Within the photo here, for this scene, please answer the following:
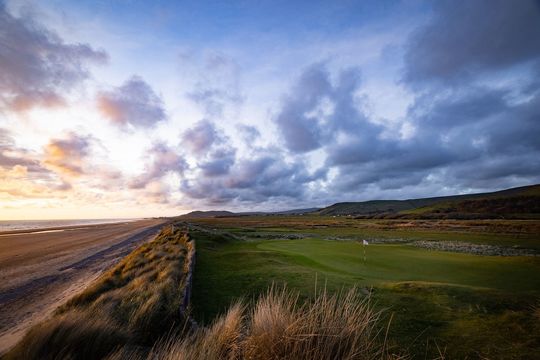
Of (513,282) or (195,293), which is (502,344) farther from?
(195,293)

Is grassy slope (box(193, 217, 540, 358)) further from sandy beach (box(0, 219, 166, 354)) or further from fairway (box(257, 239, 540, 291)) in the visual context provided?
sandy beach (box(0, 219, 166, 354))

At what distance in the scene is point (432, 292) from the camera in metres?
8.50

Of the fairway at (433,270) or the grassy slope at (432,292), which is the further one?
the fairway at (433,270)

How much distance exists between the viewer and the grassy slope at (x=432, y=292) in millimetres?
5738

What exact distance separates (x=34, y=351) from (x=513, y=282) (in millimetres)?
14988

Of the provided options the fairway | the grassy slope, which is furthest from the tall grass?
the fairway

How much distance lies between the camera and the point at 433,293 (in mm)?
8430

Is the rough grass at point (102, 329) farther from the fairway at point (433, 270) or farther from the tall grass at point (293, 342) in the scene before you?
the fairway at point (433, 270)

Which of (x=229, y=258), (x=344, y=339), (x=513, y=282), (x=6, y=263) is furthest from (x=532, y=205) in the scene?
(x=6, y=263)

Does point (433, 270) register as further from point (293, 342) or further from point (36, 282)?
point (36, 282)

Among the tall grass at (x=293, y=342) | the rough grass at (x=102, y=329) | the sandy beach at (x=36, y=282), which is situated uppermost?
the tall grass at (x=293, y=342)

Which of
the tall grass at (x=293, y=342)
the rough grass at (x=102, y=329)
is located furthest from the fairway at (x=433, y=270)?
the tall grass at (x=293, y=342)

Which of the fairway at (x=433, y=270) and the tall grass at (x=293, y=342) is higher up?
the tall grass at (x=293, y=342)

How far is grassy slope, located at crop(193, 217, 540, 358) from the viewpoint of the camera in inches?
226
